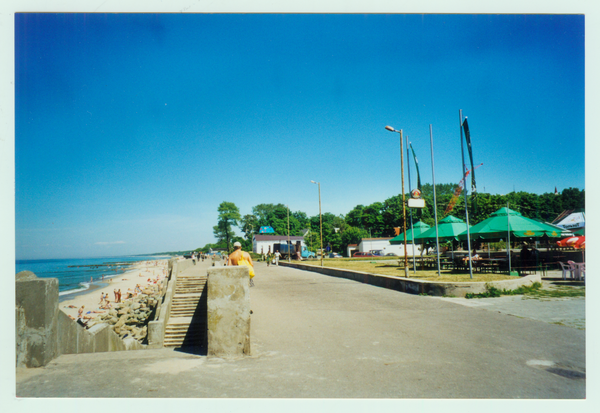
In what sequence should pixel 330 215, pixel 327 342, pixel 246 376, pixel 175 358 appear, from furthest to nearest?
pixel 330 215 → pixel 327 342 → pixel 175 358 → pixel 246 376

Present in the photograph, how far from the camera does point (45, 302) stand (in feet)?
15.3

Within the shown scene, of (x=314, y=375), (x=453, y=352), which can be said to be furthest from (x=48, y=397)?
(x=453, y=352)

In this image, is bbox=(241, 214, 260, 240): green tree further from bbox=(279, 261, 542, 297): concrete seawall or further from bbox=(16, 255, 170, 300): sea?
bbox=(279, 261, 542, 297): concrete seawall

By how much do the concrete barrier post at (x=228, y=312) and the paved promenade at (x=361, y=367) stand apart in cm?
23

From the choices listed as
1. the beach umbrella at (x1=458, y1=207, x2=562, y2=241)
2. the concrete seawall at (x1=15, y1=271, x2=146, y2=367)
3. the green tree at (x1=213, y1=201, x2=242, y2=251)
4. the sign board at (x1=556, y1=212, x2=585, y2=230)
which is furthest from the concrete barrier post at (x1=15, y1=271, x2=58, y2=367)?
the green tree at (x1=213, y1=201, x2=242, y2=251)

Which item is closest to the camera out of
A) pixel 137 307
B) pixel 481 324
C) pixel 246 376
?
pixel 246 376

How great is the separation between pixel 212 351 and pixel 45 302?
2295 mm

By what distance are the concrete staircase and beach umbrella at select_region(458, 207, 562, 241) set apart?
11.8 metres

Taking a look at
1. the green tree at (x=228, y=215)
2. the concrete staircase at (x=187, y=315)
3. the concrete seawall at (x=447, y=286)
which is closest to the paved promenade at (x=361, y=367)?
the concrete seawall at (x=447, y=286)

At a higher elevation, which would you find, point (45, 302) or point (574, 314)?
point (45, 302)

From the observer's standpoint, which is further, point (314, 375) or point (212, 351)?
point (212, 351)

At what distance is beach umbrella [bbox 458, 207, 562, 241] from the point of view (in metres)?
14.2

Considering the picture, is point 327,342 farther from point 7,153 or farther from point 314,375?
point 7,153

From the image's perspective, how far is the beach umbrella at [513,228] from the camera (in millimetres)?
14180
